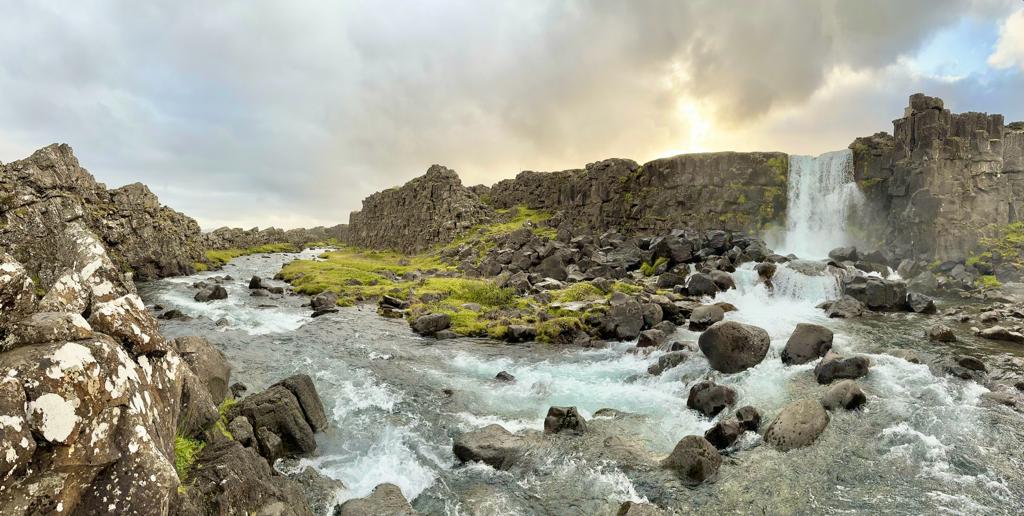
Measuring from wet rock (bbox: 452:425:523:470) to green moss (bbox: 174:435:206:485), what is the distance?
6.86m

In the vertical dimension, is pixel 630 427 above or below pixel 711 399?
below

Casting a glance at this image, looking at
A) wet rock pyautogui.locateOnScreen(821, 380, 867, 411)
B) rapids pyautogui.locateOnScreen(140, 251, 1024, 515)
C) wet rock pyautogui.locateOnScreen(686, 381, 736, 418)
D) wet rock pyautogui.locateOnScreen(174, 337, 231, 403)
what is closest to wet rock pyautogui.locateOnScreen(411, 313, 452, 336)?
rapids pyautogui.locateOnScreen(140, 251, 1024, 515)

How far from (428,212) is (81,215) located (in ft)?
177

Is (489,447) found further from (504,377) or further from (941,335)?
(941,335)

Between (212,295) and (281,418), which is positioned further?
(212,295)

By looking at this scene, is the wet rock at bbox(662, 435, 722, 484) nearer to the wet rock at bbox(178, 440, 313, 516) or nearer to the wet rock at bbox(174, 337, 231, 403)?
the wet rock at bbox(178, 440, 313, 516)

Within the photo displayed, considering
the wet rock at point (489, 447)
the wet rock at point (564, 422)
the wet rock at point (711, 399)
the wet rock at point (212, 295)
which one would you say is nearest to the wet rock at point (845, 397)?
the wet rock at point (711, 399)

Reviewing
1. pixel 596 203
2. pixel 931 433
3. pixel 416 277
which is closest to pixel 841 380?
pixel 931 433

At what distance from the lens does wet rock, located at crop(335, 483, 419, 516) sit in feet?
35.9

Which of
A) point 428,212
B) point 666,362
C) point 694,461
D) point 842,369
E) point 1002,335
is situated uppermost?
point 428,212

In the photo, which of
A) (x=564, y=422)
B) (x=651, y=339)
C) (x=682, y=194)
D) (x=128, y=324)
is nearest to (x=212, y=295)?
(x=651, y=339)

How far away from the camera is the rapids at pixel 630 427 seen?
40.4ft

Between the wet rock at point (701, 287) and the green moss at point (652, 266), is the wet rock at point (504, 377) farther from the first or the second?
the green moss at point (652, 266)

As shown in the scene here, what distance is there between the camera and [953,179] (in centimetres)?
4731
